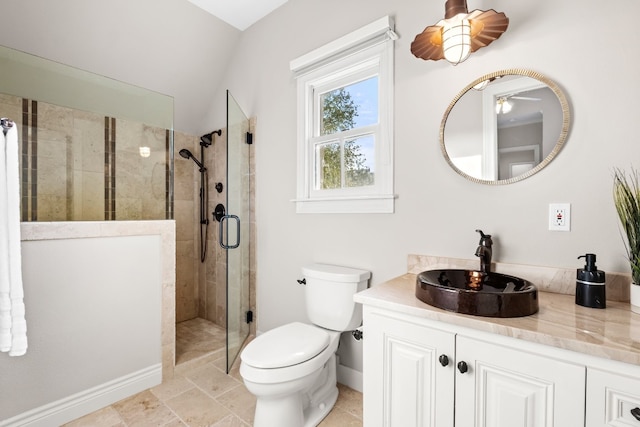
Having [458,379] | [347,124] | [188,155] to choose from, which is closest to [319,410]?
[458,379]

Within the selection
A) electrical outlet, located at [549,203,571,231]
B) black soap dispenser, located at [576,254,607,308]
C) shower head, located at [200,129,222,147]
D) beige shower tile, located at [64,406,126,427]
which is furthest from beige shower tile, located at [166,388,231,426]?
shower head, located at [200,129,222,147]

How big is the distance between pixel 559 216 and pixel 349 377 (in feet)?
5.04

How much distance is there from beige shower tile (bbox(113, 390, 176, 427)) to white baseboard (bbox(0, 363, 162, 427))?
0.19 feet

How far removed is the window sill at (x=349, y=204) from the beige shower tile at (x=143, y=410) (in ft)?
4.90

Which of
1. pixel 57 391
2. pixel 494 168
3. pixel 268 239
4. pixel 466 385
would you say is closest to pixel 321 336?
pixel 466 385

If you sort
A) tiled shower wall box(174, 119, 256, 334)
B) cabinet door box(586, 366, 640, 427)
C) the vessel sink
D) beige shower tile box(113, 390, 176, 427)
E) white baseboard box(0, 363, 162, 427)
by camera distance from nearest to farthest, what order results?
cabinet door box(586, 366, 640, 427), the vessel sink, white baseboard box(0, 363, 162, 427), beige shower tile box(113, 390, 176, 427), tiled shower wall box(174, 119, 256, 334)

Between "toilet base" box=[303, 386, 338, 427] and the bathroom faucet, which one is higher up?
the bathroom faucet

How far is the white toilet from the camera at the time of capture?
1406 millimetres

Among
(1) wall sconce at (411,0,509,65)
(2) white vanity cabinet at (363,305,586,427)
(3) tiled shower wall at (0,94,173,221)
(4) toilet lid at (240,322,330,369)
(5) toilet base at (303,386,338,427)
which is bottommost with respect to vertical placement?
(5) toilet base at (303,386,338,427)

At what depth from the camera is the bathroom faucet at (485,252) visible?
1332 mm

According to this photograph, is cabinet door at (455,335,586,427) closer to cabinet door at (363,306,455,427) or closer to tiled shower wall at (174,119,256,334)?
cabinet door at (363,306,455,427)

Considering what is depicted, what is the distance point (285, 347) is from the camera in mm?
1506

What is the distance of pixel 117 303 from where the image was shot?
1.86 metres

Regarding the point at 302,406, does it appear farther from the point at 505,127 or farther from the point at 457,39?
the point at 457,39
